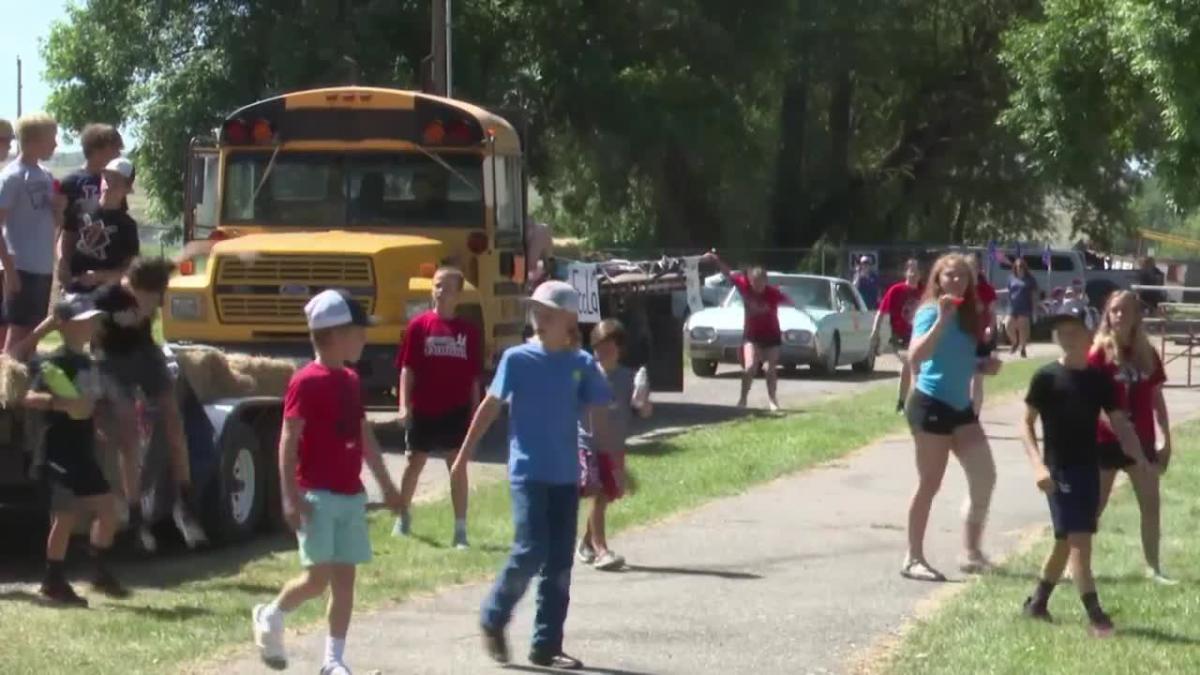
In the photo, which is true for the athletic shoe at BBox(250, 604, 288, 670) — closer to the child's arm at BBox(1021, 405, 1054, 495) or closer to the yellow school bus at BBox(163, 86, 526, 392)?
the child's arm at BBox(1021, 405, 1054, 495)

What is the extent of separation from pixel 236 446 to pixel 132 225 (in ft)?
4.68

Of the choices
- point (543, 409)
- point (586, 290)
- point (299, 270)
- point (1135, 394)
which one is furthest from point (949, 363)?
point (586, 290)

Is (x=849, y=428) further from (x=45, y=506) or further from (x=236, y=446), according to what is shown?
(x=45, y=506)

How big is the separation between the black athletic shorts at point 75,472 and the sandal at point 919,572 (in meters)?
4.23

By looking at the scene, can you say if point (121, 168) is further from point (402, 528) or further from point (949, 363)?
point (949, 363)

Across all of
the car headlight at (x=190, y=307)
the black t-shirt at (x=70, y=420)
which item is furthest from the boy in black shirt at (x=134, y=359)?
the car headlight at (x=190, y=307)

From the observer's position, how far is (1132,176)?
164 ft

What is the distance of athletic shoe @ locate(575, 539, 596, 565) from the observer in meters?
11.0

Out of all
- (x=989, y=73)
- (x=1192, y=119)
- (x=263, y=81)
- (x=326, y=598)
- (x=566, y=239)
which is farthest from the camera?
(x=566, y=239)

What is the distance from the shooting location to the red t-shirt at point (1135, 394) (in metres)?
10.2

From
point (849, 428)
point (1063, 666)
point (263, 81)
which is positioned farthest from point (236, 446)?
point (263, 81)

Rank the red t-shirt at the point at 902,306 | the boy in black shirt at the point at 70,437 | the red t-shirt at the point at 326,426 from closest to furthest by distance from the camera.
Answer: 1. the red t-shirt at the point at 326,426
2. the boy in black shirt at the point at 70,437
3. the red t-shirt at the point at 902,306

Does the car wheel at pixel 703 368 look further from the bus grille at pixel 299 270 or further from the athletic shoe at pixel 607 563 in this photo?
the athletic shoe at pixel 607 563

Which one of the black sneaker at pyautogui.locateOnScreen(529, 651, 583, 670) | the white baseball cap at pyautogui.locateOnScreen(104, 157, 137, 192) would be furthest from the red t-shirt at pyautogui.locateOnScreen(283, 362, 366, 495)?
the white baseball cap at pyautogui.locateOnScreen(104, 157, 137, 192)
